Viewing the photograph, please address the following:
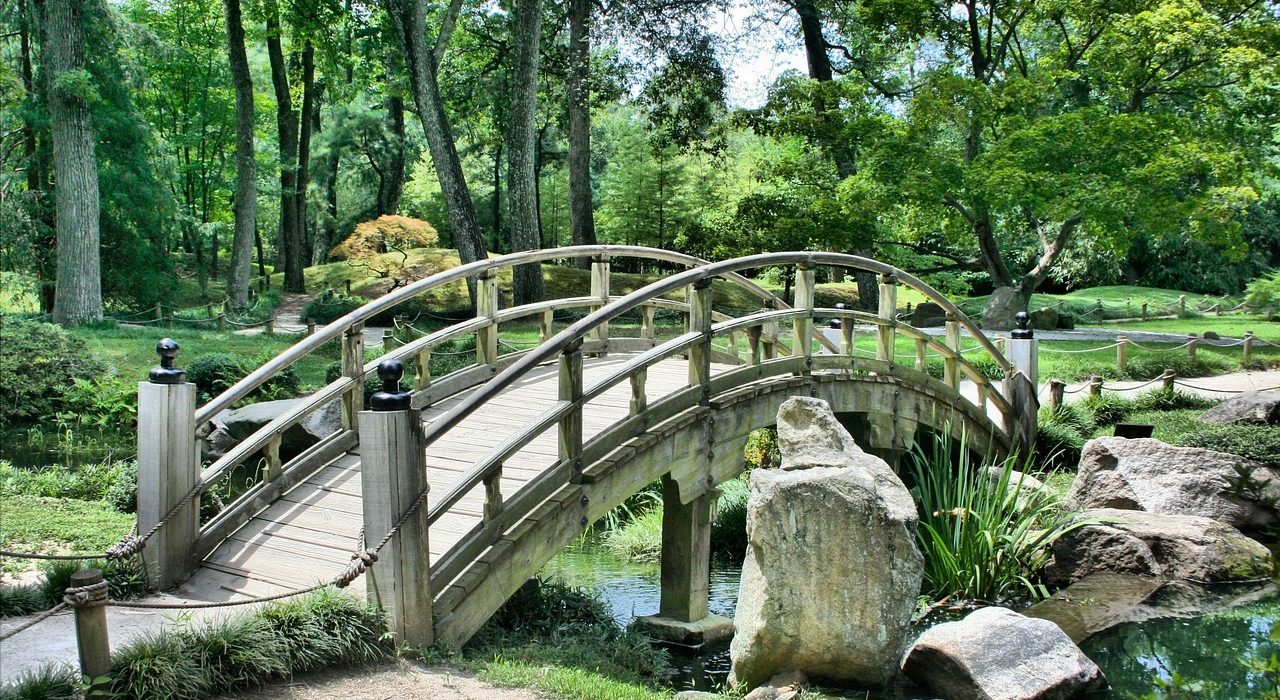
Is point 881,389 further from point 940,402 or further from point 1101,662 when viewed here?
point 1101,662

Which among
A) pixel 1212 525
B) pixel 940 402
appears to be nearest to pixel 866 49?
pixel 940 402

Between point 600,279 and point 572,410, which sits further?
point 600,279

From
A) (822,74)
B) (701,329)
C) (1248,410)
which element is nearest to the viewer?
(701,329)

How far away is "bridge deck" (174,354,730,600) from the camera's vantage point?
651cm

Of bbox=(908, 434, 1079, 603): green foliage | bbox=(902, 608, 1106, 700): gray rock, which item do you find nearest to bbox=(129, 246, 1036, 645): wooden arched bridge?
bbox=(908, 434, 1079, 603): green foliage

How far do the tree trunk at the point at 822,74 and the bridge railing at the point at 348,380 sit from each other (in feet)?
48.1

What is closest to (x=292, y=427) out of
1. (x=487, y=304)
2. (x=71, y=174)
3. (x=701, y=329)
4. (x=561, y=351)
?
(x=487, y=304)

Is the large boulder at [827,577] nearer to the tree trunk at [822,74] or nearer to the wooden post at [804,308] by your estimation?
the wooden post at [804,308]

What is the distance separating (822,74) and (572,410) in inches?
828

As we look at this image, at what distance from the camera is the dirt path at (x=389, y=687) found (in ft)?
16.9

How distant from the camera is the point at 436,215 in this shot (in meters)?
40.3

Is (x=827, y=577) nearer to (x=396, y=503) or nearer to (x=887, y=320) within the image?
(x=396, y=503)

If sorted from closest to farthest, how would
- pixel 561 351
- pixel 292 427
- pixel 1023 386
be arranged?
1. pixel 561 351
2. pixel 1023 386
3. pixel 292 427

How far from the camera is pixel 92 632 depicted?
4.45 metres
